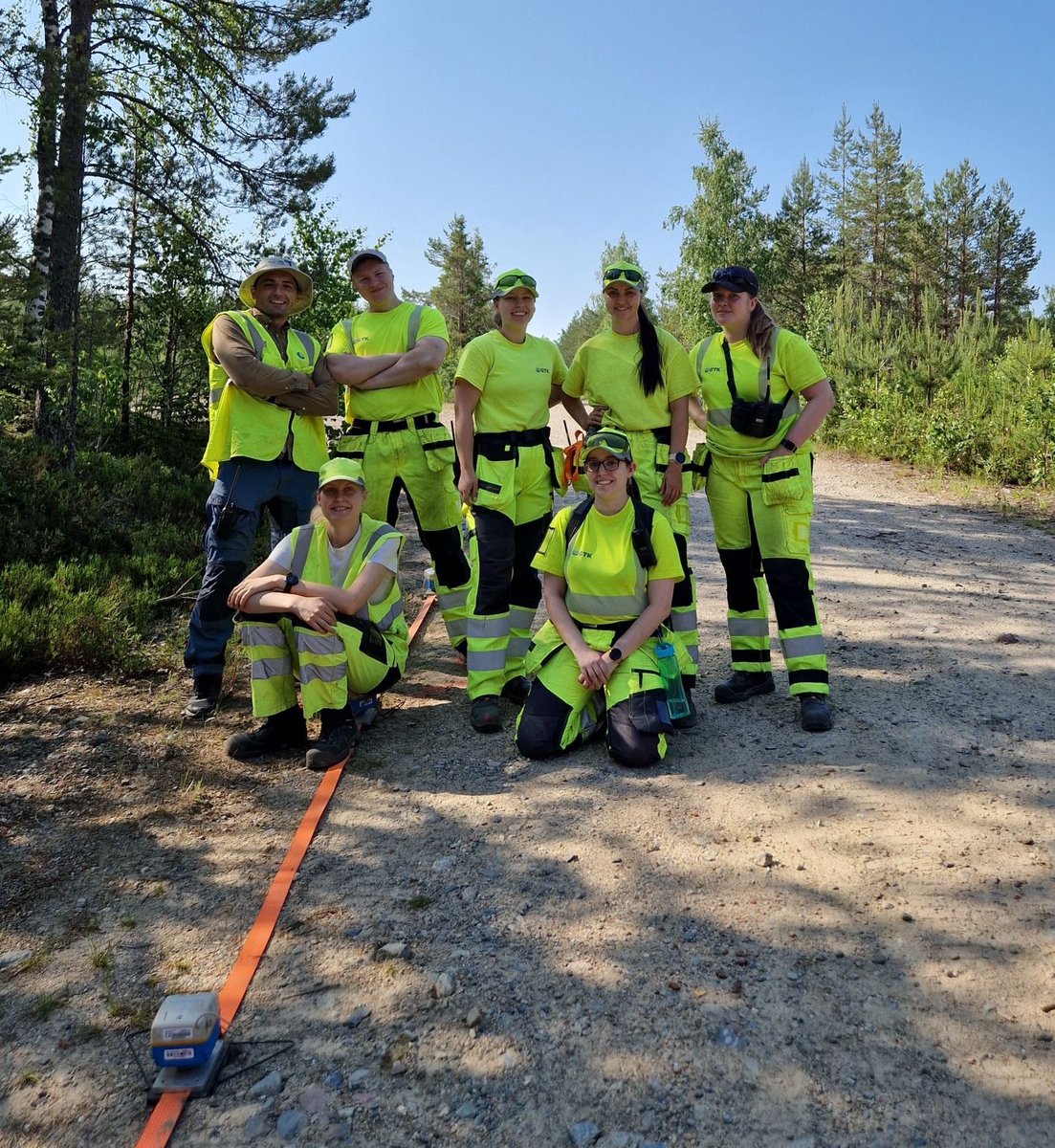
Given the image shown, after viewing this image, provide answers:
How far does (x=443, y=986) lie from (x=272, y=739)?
201cm

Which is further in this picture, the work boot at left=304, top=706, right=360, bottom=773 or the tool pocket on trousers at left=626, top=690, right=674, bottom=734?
the work boot at left=304, top=706, right=360, bottom=773

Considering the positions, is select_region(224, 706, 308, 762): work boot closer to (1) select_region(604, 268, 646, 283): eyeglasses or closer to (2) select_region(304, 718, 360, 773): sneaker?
(2) select_region(304, 718, 360, 773): sneaker

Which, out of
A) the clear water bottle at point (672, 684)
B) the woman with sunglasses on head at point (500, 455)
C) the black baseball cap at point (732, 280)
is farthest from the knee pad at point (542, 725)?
the black baseball cap at point (732, 280)

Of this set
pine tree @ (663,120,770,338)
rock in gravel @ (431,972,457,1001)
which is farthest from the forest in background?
pine tree @ (663,120,770,338)

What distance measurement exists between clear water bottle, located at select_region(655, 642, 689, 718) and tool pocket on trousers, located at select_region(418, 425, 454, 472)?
1.69 m

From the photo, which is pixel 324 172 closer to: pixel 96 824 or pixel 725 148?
pixel 96 824

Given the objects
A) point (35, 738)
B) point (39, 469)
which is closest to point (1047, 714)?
point (35, 738)

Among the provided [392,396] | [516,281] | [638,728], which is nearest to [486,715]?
[638,728]

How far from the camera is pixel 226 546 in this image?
14.9ft

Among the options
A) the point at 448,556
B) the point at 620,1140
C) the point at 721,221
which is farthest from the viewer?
the point at 721,221

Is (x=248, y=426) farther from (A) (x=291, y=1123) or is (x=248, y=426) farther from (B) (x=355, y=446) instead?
(A) (x=291, y=1123)

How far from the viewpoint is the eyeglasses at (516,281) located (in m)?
4.42

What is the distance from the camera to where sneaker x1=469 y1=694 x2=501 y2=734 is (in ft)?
14.5

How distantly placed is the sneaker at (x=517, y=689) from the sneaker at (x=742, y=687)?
108 cm
